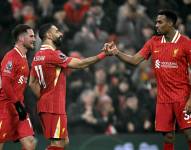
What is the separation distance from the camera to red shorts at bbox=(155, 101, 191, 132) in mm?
9000

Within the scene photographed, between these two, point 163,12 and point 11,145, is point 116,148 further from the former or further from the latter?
point 163,12

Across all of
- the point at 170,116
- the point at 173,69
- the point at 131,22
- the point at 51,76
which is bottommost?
the point at 170,116

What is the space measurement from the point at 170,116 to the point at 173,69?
2.03 ft

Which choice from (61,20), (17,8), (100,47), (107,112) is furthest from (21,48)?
(17,8)

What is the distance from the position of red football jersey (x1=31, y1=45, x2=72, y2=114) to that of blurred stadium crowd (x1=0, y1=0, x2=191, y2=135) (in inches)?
116

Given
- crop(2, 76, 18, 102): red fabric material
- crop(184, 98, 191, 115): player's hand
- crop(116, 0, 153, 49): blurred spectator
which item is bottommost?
crop(184, 98, 191, 115): player's hand

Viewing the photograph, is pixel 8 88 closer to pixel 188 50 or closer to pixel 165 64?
pixel 165 64

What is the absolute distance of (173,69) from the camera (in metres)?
9.05

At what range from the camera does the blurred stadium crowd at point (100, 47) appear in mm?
12281

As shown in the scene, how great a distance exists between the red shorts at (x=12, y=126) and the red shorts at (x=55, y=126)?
0.25 meters

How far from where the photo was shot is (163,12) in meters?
9.23

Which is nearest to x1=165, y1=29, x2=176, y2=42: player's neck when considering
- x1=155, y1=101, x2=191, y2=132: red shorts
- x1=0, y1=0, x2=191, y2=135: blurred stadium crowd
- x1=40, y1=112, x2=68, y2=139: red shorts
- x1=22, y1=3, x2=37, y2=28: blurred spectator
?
x1=155, y1=101, x2=191, y2=132: red shorts

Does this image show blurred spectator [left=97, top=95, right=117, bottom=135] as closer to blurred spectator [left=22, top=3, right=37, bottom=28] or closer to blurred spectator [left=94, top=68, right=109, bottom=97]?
blurred spectator [left=94, top=68, right=109, bottom=97]

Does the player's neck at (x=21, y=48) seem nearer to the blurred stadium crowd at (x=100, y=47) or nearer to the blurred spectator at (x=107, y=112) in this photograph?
the blurred stadium crowd at (x=100, y=47)
